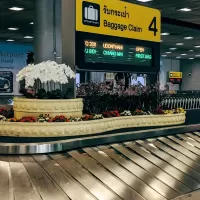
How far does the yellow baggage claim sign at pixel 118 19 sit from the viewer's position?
25.1ft

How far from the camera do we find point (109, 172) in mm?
5766

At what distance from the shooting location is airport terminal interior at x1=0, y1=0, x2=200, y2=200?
5363 mm

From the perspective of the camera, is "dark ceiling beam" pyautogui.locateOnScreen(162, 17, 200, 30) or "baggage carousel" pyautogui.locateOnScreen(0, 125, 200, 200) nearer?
"baggage carousel" pyautogui.locateOnScreen(0, 125, 200, 200)

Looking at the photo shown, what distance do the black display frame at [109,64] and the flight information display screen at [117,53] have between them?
2.8 inches

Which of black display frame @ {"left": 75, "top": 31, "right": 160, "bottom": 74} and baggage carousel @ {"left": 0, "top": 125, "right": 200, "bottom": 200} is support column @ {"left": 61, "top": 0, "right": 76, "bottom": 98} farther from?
baggage carousel @ {"left": 0, "top": 125, "right": 200, "bottom": 200}

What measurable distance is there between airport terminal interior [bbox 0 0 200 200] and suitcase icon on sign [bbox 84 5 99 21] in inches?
0.8

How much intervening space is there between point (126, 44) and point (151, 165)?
Result: 322 centimetres

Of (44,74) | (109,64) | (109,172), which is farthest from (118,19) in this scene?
(109,172)

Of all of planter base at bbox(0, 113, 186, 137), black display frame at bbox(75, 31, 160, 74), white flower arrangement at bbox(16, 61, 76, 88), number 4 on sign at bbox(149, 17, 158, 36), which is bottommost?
planter base at bbox(0, 113, 186, 137)

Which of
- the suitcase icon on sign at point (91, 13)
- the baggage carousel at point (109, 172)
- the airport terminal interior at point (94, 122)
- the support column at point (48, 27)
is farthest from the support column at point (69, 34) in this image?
the baggage carousel at point (109, 172)

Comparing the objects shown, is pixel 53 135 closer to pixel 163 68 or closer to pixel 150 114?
pixel 150 114

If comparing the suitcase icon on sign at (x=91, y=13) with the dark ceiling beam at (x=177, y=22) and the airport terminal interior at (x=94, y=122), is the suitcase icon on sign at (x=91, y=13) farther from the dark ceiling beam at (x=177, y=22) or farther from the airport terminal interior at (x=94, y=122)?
the dark ceiling beam at (x=177, y=22)

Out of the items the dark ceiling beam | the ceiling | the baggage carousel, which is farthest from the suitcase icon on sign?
the dark ceiling beam

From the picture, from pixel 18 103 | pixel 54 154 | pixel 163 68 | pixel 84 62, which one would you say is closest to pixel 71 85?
pixel 84 62
